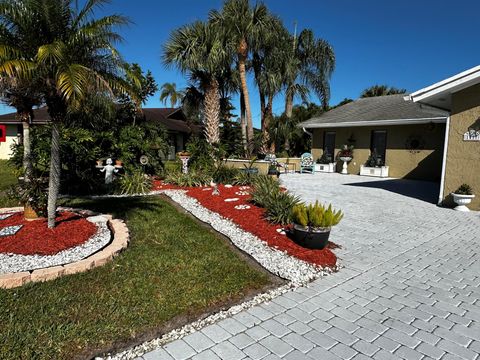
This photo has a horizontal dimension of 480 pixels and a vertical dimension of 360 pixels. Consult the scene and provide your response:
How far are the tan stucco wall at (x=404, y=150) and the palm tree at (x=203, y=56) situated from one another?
7.97 meters

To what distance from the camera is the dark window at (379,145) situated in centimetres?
1583

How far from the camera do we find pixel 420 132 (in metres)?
14.5

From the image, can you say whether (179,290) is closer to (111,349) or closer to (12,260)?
(111,349)

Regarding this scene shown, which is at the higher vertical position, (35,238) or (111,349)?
(35,238)

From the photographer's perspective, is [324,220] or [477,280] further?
[324,220]

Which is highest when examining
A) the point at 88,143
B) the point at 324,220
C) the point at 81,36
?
the point at 81,36

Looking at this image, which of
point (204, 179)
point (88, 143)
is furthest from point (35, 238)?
point (204, 179)

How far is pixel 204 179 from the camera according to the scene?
10.7 metres

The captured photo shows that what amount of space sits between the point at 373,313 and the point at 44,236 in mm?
4467

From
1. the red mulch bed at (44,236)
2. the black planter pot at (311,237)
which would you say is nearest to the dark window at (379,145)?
the black planter pot at (311,237)

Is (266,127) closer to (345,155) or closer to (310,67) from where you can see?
(345,155)

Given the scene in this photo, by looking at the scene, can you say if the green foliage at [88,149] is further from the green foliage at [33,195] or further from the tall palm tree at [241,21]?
the tall palm tree at [241,21]

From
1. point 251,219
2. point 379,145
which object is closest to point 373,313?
point 251,219

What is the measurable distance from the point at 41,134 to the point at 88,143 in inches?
48.9
